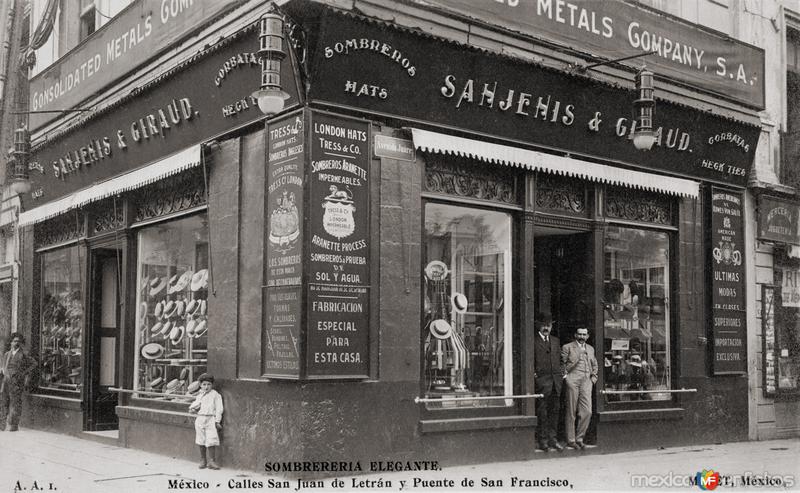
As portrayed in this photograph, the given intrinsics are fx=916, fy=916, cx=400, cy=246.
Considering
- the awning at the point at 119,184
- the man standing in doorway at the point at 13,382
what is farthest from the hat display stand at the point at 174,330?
the man standing in doorway at the point at 13,382

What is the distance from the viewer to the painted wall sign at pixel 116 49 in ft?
38.2

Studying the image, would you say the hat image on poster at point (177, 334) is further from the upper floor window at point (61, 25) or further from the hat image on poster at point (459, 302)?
the upper floor window at point (61, 25)

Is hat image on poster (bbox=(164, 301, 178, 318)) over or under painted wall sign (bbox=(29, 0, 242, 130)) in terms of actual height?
under

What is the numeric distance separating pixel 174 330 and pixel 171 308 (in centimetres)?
34

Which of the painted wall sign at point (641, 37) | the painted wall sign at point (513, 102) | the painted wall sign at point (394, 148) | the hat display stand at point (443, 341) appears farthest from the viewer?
the painted wall sign at point (641, 37)

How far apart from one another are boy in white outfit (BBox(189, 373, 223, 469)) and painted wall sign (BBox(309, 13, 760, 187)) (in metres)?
3.58

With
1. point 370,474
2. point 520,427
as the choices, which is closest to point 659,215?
point 520,427

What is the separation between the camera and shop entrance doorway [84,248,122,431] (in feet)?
46.8

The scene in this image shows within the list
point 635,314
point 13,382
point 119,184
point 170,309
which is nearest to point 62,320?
point 13,382

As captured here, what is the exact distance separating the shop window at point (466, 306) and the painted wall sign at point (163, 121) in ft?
8.62

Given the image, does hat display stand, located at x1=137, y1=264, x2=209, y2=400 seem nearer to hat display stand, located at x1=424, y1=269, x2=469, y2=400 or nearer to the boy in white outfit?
the boy in white outfit

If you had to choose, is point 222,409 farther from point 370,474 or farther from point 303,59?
point 303,59

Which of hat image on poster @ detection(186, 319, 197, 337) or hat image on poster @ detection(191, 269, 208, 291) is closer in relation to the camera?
hat image on poster @ detection(191, 269, 208, 291)

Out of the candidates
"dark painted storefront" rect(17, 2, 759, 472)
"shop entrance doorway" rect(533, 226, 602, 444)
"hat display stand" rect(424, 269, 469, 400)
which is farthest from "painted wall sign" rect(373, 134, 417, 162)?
"shop entrance doorway" rect(533, 226, 602, 444)
